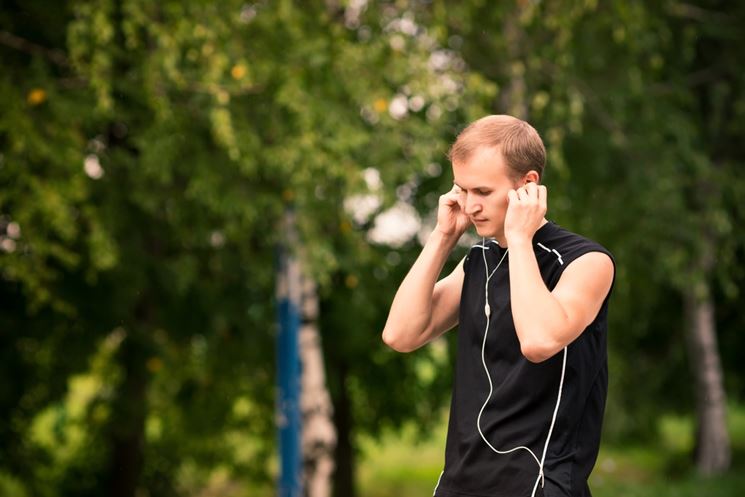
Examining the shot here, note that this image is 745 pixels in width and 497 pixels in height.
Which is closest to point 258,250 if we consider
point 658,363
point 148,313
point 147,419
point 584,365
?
point 148,313

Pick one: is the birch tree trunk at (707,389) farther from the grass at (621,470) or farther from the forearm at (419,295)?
the forearm at (419,295)

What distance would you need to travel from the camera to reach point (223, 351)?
10.8 metres

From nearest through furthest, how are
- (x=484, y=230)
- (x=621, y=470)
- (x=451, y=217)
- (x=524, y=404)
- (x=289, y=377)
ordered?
1. (x=524, y=404)
2. (x=484, y=230)
3. (x=451, y=217)
4. (x=289, y=377)
5. (x=621, y=470)

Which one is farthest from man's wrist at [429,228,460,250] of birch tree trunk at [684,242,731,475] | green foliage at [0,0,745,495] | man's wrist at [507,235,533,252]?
birch tree trunk at [684,242,731,475]

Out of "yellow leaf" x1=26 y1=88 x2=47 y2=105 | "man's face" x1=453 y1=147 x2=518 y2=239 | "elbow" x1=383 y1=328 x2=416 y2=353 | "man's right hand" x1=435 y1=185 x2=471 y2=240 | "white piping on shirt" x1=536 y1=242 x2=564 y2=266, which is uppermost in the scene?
"yellow leaf" x1=26 y1=88 x2=47 y2=105

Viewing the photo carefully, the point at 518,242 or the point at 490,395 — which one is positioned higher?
the point at 518,242

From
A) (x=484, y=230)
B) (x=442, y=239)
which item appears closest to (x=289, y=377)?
(x=442, y=239)

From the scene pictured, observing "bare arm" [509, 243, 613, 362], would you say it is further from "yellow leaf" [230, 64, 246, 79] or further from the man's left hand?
"yellow leaf" [230, 64, 246, 79]

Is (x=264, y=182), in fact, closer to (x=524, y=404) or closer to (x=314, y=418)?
(x=314, y=418)

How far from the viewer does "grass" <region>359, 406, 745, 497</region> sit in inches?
476

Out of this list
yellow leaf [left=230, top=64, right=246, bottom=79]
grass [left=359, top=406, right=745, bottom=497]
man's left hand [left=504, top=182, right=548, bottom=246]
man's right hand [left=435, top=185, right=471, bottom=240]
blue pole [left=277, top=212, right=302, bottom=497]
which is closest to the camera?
man's left hand [left=504, top=182, right=548, bottom=246]

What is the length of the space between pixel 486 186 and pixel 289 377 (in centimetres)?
666

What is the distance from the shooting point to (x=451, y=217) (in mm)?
2850

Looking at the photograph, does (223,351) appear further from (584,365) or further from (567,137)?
(584,365)
